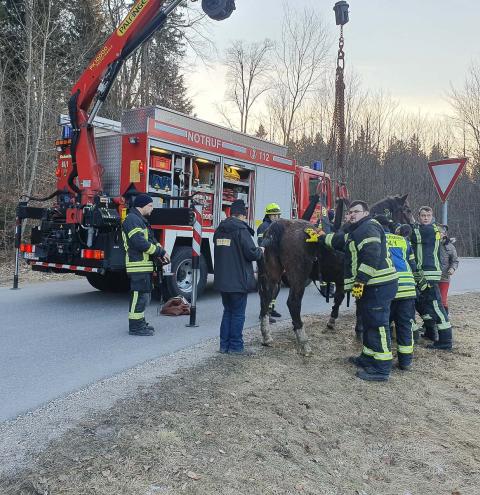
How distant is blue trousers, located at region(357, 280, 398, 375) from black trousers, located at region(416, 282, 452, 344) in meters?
1.74

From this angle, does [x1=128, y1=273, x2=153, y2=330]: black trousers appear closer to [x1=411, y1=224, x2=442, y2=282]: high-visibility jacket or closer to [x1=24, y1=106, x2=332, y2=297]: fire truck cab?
[x1=24, y1=106, x2=332, y2=297]: fire truck cab

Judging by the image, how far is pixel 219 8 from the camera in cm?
753

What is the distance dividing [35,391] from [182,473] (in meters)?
1.98

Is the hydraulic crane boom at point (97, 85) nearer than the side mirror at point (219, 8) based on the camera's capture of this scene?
No

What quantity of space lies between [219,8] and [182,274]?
4450 millimetres

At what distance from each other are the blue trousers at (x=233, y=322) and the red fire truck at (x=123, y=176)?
2.12 metres

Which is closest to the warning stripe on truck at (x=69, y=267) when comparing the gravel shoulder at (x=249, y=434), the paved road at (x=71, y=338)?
the paved road at (x=71, y=338)

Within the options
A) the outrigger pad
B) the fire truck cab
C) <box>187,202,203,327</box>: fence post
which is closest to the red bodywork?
the fire truck cab

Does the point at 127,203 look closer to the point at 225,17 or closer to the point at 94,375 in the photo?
the point at 225,17

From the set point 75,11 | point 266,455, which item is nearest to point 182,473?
point 266,455

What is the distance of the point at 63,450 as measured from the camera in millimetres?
3072

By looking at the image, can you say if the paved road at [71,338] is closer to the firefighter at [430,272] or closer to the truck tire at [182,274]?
the truck tire at [182,274]

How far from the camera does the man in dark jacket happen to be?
563cm

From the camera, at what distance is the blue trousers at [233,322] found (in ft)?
18.6
